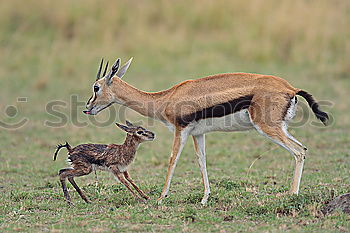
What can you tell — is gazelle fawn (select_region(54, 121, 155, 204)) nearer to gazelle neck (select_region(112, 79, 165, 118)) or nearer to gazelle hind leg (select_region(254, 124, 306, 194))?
gazelle neck (select_region(112, 79, 165, 118))

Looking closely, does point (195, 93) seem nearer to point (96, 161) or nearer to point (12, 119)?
point (96, 161)

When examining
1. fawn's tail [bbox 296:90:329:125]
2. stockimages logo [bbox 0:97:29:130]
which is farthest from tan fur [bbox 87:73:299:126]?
stockimages logo [bbox 0:97:29:130]

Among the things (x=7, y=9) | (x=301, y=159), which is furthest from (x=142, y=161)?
(x=7, y=9)

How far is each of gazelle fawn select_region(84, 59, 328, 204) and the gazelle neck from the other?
19mm

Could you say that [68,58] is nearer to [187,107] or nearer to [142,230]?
[187,107]

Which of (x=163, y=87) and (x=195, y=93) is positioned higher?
(x=163, y=87)

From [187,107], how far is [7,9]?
13.5 metres

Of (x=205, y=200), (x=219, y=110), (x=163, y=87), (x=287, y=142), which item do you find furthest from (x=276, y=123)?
(x=163, y=87)

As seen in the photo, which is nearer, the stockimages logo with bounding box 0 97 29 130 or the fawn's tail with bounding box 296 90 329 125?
the fawn's tail with bounding box 296 90 329 125

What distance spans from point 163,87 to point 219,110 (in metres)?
7.87

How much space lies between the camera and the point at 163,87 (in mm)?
14367

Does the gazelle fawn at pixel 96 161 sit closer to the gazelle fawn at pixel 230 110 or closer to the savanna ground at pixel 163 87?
the savanna ground at pixel 163 87

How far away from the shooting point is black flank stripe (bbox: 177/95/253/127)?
257 inches

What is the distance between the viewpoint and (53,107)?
13.2 meters
